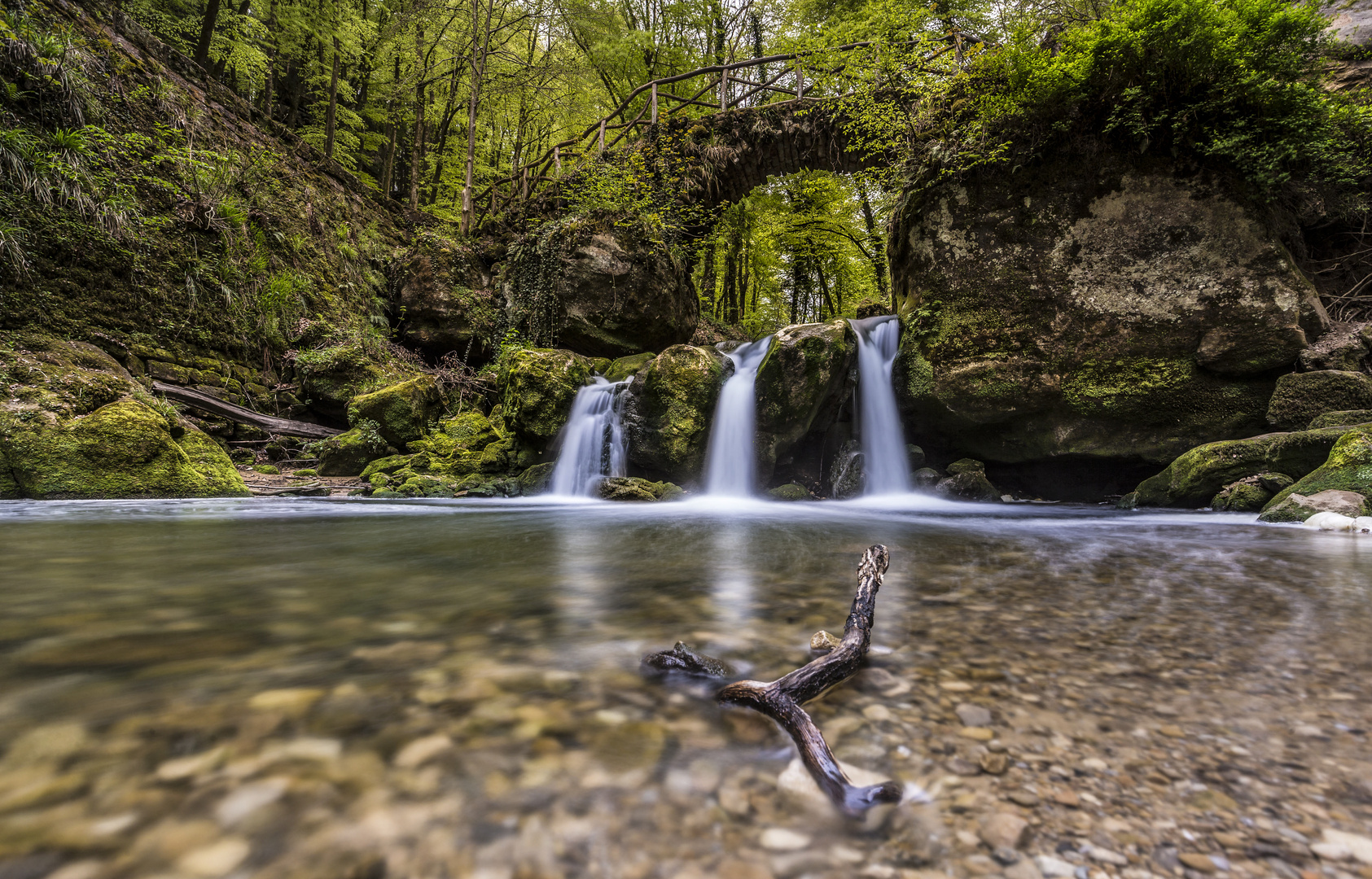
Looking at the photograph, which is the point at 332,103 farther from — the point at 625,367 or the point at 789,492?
the point at 789,492

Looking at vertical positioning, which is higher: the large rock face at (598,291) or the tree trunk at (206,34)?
the tree trunk at (206,34)

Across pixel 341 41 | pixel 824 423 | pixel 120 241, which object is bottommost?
pixel 824 423

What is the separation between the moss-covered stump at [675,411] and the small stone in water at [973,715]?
7721 millimetres

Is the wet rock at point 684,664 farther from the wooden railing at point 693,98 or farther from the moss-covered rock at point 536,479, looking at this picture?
the wooden railing at point 693,98

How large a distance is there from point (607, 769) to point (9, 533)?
5369 millimetres

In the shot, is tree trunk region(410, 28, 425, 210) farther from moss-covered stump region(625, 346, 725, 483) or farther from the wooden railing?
moss-covered stump region(625, 346, 725, 483)

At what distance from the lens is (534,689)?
147 cm

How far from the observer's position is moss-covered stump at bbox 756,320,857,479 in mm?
8898

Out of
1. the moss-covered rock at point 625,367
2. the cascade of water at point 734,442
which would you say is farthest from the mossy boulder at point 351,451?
the cascade of water at point 734,442

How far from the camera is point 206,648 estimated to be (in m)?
1.72

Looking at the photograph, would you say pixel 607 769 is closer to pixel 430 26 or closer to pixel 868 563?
pixel 868 563

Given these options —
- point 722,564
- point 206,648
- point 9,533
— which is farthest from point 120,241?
point 722,564

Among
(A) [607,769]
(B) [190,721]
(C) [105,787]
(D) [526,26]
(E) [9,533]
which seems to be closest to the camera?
(C) [105,787]

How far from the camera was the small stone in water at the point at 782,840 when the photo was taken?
88cm
